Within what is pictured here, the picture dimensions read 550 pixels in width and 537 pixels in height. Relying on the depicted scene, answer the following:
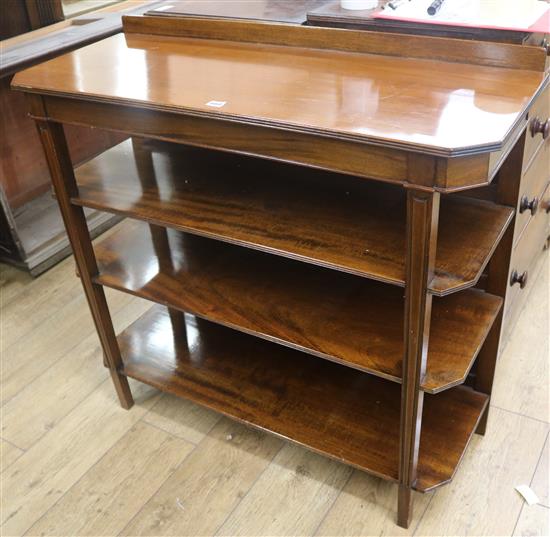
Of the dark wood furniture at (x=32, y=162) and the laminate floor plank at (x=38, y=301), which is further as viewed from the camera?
the dark wood furniture at (x=32, y=162)

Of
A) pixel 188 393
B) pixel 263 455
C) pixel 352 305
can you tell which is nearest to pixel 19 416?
pixel 188 393

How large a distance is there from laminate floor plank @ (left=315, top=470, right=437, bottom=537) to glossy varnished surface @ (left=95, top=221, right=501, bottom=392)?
400mm

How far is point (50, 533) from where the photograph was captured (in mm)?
1407

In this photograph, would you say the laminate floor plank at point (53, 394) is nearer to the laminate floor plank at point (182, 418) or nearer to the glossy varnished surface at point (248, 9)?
the laminate floor plank at point (182, 418)

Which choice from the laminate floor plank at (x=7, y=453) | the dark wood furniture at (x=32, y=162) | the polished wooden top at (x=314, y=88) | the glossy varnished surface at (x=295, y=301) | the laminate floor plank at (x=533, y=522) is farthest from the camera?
the dark wood furniture at (x=32, y=162)

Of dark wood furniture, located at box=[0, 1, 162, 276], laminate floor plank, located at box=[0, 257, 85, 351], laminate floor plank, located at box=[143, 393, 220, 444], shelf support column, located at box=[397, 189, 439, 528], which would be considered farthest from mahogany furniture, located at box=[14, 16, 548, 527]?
dark wood furniture, located at box=[0, 1, 162, 276]

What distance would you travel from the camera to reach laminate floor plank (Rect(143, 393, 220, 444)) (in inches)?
63.7

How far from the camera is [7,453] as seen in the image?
1.60 meters

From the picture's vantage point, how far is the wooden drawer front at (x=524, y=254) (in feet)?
4.86

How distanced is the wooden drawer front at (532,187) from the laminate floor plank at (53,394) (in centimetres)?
115

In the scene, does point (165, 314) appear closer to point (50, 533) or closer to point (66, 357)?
point (66, 357)

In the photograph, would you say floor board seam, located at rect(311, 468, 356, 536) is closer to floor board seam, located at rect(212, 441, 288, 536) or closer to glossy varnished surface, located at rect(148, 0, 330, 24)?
floor board seam, located at rect(212, 441, 288, 536)

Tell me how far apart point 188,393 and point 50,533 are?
0.42m

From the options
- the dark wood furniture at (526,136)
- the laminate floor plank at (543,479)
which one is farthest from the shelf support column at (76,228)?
the laminate floor plank at (543,479)
